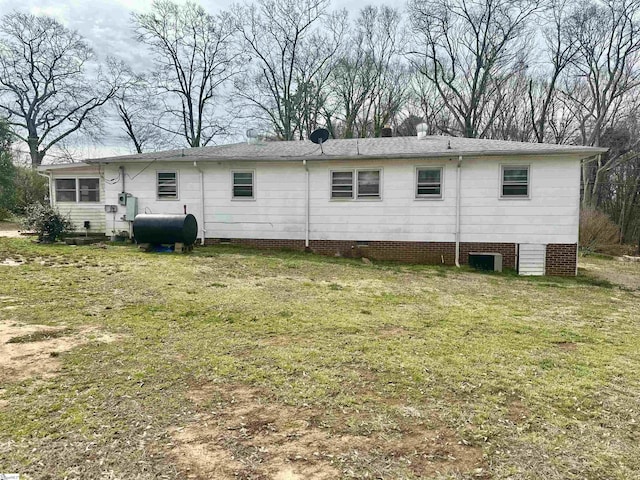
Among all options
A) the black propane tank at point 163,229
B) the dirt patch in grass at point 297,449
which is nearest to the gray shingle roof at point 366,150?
the black propane tank at point 163,229

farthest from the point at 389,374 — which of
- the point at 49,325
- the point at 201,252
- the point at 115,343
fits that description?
the point at 201,252

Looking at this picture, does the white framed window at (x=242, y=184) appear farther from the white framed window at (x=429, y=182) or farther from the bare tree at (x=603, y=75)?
the bare tree at (x=603, y=75)

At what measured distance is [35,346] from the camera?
3.83m

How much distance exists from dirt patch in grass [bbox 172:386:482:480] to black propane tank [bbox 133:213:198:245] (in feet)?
29.5

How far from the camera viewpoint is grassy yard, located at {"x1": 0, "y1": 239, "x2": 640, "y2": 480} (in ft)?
7.45

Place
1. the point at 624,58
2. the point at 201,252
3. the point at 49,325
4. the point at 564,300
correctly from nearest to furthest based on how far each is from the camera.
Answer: the point at 49,325, the point at 564,300, the point at 201,252, the point at 624,58

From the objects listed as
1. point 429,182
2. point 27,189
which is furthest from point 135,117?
point 429,182

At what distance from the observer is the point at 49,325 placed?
14.7 ft

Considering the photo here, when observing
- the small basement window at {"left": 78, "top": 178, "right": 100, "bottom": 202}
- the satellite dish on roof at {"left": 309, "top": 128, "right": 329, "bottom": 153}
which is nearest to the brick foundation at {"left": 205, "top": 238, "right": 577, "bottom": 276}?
the satellite dish on roof at {"left": 309, "top": 128, "right": 329, "bottom": 153}

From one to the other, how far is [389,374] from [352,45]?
28.5 meters

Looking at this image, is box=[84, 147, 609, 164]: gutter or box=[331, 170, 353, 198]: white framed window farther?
box=[331, 170, 353, 198]: white framed window

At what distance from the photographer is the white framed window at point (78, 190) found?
1416cm

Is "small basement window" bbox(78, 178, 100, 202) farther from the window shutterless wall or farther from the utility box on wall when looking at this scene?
the utility box on wall

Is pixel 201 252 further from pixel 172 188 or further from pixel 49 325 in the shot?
pixel 49 325
